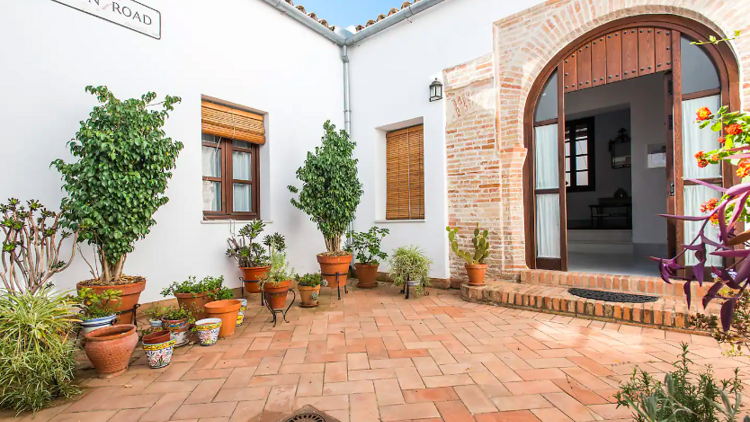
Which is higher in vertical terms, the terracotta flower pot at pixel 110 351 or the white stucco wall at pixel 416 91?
the white stucco wall at pixel 416 91

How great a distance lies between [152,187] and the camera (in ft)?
11.5

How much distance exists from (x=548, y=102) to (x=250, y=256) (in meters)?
4.36

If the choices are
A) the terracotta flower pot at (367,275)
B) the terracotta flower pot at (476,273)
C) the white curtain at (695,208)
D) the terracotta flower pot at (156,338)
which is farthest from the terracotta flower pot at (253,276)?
the white curtain at (695,208)

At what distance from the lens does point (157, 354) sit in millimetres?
2748

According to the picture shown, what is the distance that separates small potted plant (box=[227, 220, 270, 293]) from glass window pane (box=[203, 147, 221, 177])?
2.77 ft

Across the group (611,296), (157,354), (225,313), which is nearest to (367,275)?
(225,313)

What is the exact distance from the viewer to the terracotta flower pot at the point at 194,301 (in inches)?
137

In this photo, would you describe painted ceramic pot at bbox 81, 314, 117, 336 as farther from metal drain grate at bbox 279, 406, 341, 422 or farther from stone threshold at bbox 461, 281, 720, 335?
stone threshold at bbox 461, 281, 720, 335

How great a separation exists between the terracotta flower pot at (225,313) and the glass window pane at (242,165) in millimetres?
2200

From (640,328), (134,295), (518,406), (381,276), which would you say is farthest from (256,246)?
(640,328)

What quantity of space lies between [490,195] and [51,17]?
5053mm

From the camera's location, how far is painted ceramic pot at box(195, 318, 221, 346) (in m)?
3.19

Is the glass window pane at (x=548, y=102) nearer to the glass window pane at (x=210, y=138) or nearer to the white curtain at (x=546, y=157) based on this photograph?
the white curtain at (x=546, y=157)

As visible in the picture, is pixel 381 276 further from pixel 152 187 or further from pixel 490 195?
pixel 152 187
